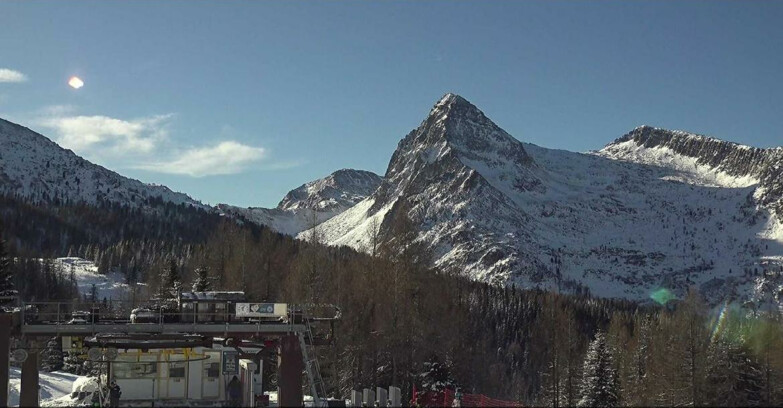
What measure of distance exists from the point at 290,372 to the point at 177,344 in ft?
21.8

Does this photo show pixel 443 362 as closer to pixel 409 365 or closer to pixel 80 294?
pixel 409 365

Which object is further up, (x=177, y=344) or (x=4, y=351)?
(x=177, y=344)

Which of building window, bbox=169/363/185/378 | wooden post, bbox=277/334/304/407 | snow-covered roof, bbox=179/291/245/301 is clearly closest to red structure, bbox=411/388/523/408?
wooden post, bbox=277/334/304/407

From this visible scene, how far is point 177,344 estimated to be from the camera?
42.6 m

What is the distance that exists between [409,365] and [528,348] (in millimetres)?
114690

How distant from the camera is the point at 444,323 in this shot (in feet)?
220

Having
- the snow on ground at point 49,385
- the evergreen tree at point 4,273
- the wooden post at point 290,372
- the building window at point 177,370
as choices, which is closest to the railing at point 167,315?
the wooden post at point 290,372

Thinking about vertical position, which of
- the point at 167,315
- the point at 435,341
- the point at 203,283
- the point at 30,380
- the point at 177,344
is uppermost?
the point at 203,283

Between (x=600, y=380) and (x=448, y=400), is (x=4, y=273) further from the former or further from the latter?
(x=600, y=380)

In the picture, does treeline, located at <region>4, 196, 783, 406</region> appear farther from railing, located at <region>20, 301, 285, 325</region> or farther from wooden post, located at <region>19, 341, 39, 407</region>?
wooden post, located at <region>19, 341, 39, 407</region>

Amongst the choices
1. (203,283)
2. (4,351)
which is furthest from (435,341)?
(4,351)

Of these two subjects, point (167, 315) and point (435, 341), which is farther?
point (435, 341)

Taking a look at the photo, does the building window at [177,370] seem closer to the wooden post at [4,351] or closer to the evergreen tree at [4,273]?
the wooden post at [4,351]

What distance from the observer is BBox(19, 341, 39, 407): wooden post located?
40.8 m
